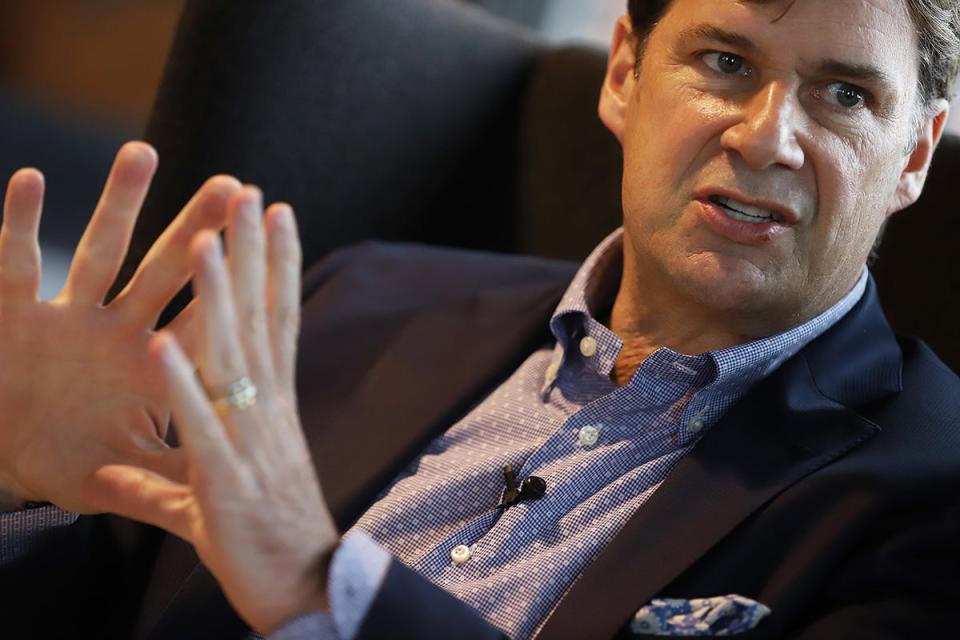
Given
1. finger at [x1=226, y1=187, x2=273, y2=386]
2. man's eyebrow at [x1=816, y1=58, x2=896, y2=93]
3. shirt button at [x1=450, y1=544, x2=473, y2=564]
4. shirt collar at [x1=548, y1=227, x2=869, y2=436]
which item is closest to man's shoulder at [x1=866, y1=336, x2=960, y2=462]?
shirt collar at [x1=548, y1=227, x2=869, y2=436]

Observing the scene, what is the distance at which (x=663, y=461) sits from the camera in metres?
1.45

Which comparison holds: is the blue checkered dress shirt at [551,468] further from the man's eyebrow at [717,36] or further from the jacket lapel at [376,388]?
the man's eyebrow at [717,36]

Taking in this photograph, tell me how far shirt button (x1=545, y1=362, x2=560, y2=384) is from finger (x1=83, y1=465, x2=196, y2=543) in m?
0.55

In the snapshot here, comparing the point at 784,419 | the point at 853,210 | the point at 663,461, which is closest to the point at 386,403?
the point at 663,461

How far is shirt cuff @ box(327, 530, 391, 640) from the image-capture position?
3.64 ft

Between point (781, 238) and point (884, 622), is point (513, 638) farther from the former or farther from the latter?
point (781, 238)

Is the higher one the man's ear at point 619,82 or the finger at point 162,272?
the man's ear at point 619,82

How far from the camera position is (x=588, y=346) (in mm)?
1612

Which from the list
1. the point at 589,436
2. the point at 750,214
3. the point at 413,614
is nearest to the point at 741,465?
the point at 589,436

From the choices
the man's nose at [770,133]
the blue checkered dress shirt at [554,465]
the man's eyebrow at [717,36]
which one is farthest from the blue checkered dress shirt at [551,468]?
the man's eyebrow at [717,36]

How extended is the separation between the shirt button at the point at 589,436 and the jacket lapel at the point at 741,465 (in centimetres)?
12

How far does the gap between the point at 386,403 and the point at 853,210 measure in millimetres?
653

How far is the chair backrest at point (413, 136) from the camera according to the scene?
1.83 m

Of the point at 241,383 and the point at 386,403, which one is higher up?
the point at 241,383
